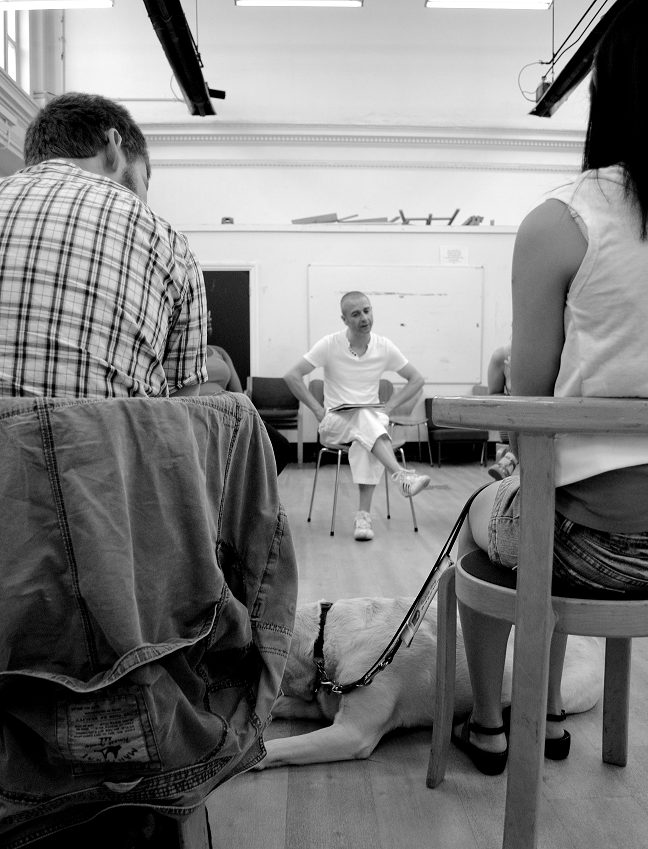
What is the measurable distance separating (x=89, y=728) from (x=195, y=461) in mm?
309

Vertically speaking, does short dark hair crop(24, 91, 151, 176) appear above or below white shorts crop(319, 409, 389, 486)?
above

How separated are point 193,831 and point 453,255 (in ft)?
23.2

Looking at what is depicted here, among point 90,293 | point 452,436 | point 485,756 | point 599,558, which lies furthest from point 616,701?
point 452,436

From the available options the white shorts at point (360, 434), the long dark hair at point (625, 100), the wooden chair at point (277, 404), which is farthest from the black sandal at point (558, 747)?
the wooden chair at point (277, 404)

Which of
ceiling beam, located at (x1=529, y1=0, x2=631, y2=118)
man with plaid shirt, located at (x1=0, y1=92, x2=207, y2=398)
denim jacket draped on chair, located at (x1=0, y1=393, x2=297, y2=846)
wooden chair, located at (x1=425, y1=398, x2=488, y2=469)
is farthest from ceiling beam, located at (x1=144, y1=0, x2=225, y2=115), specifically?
denim jacket draped on chair, located at (x1=0, y1=393, x2=297, y2=846)

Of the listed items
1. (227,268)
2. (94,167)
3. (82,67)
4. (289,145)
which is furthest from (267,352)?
(94,167)

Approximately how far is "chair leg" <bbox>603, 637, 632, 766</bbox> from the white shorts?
2.45 m

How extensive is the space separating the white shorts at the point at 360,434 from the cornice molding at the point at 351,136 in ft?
16.7

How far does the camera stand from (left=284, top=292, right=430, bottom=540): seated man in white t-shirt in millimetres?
3826

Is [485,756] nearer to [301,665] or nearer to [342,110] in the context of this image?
[301,665]

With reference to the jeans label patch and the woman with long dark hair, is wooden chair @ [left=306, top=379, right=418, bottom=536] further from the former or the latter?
the jeans label patch

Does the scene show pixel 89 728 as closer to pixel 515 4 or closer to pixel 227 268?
pixel 515 4

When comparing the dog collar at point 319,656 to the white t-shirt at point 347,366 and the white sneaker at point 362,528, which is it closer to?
the white sneaker at point 362,528

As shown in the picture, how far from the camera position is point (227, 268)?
24.2 ft
